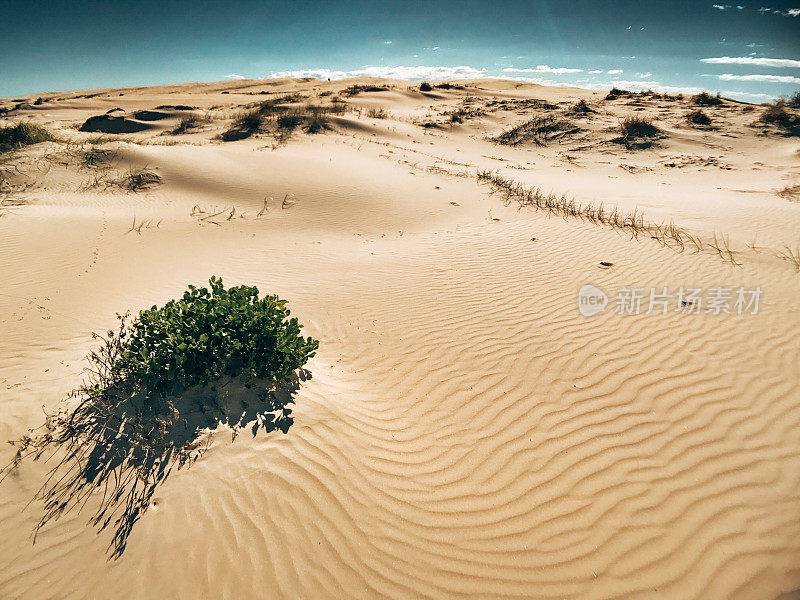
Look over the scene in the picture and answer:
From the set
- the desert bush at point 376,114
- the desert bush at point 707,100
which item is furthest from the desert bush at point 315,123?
the desert bush at point 707,100

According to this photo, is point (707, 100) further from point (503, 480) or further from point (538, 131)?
point (503, 480)

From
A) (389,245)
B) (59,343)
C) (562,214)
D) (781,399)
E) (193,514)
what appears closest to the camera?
(193,514)

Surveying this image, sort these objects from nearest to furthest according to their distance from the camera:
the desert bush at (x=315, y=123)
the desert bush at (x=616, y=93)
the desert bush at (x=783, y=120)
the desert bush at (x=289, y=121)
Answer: the desert bush at (x=315, y=123) → the desert bush at (x=289, y=121) → the desert bush at (x=783, y=120) → the desert bush at (x=616, y=93)

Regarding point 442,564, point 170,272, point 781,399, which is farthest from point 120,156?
point 781,399

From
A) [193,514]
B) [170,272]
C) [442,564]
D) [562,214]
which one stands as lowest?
[442,564]

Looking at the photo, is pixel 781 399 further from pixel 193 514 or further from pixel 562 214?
pixel 562 214

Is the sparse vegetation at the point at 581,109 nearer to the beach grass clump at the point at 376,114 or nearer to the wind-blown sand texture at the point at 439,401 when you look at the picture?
the beach grass clump at the point at 376,114
